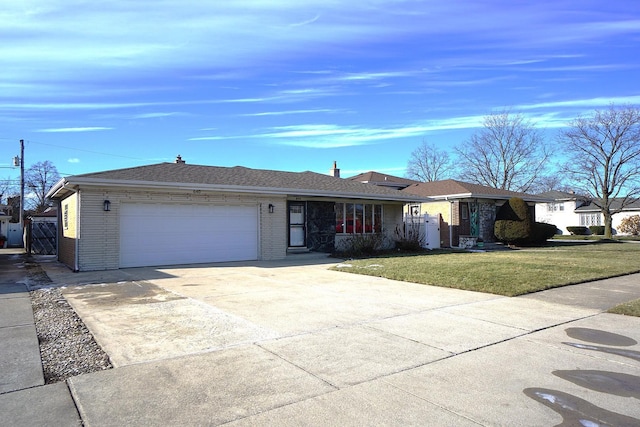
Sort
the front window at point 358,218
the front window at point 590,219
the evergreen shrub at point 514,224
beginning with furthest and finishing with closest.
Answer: the front window at point 590,219 < the evergreen shrub at point 514,224 < the front window at point 358,218

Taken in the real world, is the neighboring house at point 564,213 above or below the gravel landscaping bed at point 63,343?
above

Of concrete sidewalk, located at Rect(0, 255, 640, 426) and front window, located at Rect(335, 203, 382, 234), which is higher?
front window, located at Rect(335, 203, 382, 234)

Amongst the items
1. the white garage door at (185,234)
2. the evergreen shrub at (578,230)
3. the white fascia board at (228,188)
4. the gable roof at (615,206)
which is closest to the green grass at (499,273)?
the white fascia board at (228,188)

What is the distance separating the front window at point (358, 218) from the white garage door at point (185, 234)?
435cm

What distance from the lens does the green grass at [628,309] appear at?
686 centimetres

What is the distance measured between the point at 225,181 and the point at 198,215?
170cm

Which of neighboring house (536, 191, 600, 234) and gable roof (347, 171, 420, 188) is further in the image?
neighboring house (536, 191, 600, 234)

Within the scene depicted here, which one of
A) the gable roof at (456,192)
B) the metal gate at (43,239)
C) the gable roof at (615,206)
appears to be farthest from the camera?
the gable roof at (615,206)

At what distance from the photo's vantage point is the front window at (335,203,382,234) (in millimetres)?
18938

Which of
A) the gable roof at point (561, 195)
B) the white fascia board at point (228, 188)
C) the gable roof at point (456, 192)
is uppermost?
the gable roof at point (561, 195)

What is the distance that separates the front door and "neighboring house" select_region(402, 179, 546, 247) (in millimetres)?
8479

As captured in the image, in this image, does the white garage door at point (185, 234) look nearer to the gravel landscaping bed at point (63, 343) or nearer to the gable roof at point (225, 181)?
the gable roof at point (225, 181)

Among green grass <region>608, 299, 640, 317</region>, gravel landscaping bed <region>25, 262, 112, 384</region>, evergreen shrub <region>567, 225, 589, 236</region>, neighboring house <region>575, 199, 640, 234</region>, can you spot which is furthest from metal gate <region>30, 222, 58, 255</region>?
neighboring house <region>575, 199, 640, 234</region>

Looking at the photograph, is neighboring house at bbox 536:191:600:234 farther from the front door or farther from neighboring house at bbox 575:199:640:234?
the front door
